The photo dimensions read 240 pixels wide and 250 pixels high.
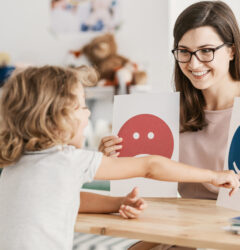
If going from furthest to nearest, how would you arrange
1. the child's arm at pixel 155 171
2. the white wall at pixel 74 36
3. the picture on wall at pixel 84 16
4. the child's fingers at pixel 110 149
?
the picture on wall at pixel 84 16 < the white wall at pixel 74 36 < the child's fingers at pixel 110 149 < the child's arm at pixel 155 171

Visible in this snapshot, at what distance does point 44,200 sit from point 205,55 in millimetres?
595

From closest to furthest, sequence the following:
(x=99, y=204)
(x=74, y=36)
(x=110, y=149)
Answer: (x=99, y=204), (x=110, y=149), (x=74, y=36)

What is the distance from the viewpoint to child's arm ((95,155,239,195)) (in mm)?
823

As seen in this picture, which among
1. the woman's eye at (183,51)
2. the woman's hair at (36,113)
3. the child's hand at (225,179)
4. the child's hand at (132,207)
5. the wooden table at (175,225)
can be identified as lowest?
the wooden table at (175,225)

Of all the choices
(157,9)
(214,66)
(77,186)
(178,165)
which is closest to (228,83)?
(214,66)

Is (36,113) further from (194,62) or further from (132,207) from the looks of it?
(194,62)

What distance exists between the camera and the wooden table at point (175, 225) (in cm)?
72

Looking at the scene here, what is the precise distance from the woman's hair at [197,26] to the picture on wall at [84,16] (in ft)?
8.39

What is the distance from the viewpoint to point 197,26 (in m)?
1.11

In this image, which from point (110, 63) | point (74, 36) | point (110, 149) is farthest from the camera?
point (74, 36)

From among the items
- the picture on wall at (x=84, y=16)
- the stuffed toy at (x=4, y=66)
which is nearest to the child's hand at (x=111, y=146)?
the picture on wall at (x=84, y=16)

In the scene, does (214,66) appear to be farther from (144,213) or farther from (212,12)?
(144,213)

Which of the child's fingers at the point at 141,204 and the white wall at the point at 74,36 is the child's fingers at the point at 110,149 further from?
the white wall at the point at 74,36

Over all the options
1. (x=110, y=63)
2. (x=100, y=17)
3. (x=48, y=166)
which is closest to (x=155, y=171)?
(x=48, y=166)
